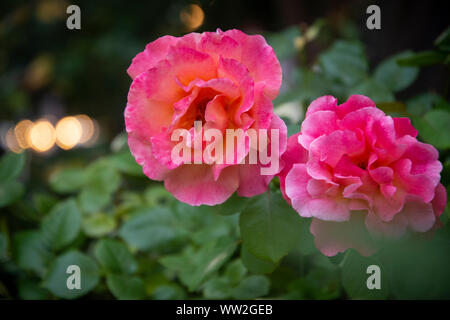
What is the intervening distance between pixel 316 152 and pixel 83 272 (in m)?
0.39

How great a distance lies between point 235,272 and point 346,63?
0.38 metres

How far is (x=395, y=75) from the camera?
62cm

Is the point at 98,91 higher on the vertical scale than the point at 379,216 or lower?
higher

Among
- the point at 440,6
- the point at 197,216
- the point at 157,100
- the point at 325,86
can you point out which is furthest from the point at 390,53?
the point at 157,100

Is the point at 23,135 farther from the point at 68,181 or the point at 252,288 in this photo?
the point at 252,288

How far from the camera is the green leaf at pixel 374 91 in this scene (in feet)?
1.73

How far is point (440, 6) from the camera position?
2.56 ft

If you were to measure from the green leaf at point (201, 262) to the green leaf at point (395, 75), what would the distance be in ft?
1.19

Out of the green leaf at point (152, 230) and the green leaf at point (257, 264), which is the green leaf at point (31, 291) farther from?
the green leaf at point (257, 264)

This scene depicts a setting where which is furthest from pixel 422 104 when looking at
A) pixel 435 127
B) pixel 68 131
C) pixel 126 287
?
pixel 68 131

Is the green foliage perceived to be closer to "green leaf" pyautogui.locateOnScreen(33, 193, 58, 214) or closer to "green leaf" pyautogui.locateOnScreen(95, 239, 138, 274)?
"green leaf" pyautogui.locateOnScreen(33, 193, 58, 214)

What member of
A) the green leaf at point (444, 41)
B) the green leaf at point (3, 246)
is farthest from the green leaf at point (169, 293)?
the green leaf at point (444, 41)

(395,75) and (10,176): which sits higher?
(395,75)

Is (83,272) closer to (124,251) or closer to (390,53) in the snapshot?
(124,251)
